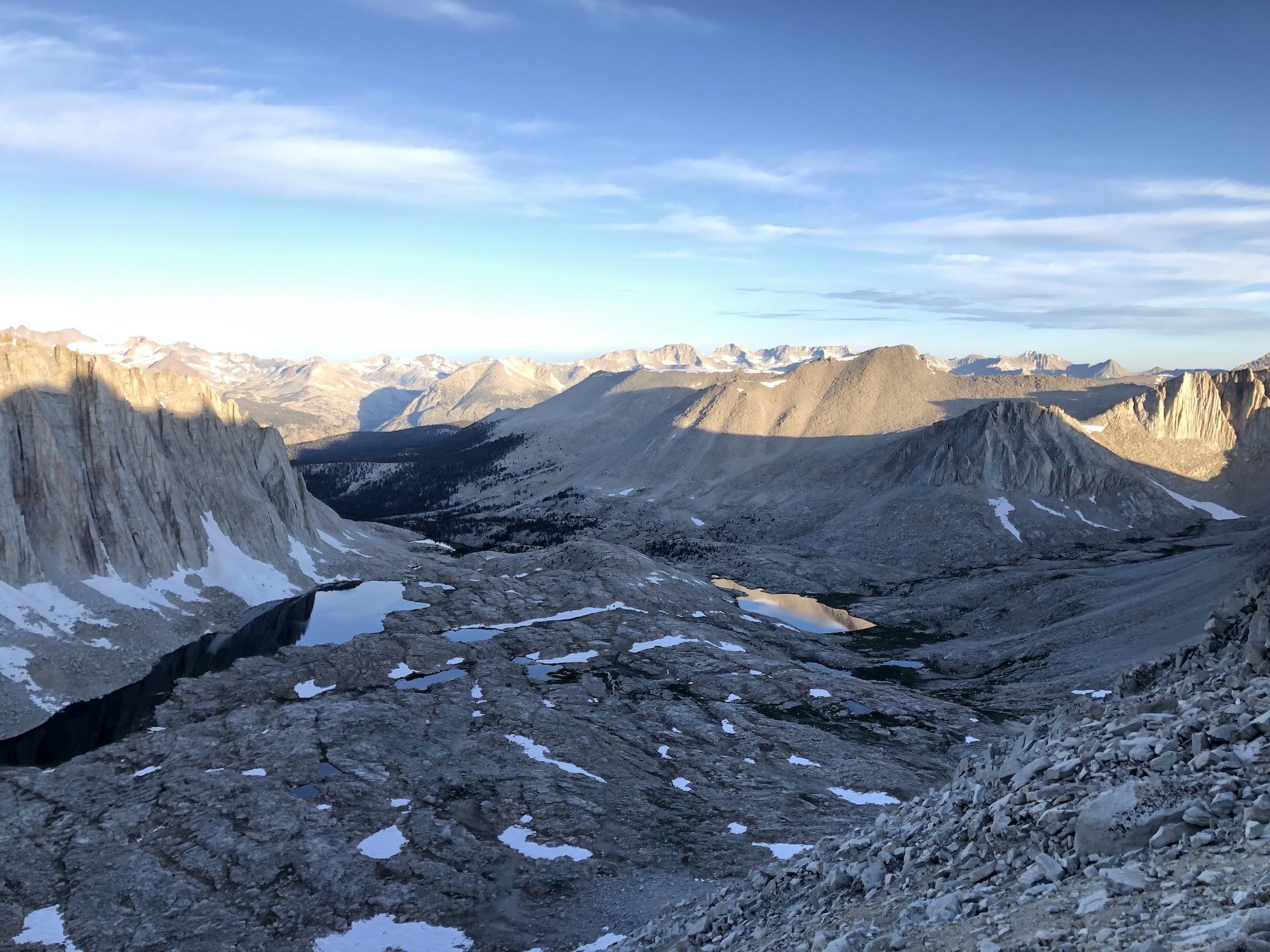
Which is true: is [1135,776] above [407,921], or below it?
above

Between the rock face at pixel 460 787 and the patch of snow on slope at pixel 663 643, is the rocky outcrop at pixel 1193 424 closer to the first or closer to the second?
the rock face at pixel 460 787

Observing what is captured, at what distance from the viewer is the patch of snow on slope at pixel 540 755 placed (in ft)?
176

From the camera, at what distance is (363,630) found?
8519 cm

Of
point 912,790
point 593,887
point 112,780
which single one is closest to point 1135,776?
point 593,887

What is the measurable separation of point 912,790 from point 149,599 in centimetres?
7631

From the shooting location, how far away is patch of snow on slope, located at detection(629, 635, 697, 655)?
85.4m

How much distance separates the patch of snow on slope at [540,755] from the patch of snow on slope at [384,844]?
1248 centimetres

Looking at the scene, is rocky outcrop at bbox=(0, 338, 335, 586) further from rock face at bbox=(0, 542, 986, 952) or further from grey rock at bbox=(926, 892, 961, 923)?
grey rock at bbox=(926, 892, 961, 923)

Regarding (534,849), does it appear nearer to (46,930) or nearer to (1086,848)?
(46,930)

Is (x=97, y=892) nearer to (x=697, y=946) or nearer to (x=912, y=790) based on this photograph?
(x=697, y=946)

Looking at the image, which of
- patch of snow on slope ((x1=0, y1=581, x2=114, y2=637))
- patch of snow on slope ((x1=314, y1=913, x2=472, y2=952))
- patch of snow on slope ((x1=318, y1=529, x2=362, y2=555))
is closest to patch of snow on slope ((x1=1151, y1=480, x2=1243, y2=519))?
patch of snow on slope ((x1=318, y1=529, x2=362, y2=555))

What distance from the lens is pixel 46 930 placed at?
3500 centimetres

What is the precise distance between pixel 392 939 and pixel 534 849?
385 inches

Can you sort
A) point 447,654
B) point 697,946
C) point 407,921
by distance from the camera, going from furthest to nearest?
1. point 447,654
2. point 407,921
3. point 697,946
